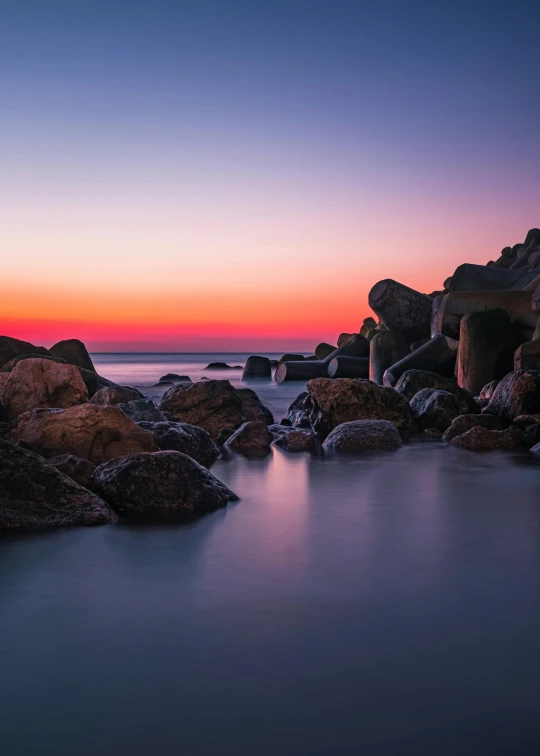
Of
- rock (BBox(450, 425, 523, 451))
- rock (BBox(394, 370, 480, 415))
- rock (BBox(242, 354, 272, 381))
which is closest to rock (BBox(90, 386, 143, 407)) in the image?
rock (BBox(450, 425, 523, 451))

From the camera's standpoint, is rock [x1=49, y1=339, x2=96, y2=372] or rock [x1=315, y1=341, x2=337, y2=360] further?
rock [x1=315, y1=341, x2=337, y2=360]

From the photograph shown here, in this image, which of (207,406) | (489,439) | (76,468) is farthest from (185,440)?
(489,439)

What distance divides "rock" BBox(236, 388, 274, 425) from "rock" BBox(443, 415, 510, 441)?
142 inches

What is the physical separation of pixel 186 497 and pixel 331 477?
2.40 meters

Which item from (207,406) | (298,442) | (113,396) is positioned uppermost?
(113,396)

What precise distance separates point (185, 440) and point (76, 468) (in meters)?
2.40

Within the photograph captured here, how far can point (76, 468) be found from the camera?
20.4 feet

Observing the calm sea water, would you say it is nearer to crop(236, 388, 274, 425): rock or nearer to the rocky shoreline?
the rocky shoreline

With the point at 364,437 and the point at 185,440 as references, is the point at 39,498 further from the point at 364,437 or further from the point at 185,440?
the point at 364,437

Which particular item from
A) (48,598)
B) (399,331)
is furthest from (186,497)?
(399,331)

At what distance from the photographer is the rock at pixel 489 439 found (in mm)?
9758

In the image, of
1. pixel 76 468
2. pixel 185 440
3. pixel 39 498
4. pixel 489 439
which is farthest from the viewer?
pixel 489 439

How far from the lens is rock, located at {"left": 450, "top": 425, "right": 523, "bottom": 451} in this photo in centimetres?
976

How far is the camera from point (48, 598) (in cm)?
377
